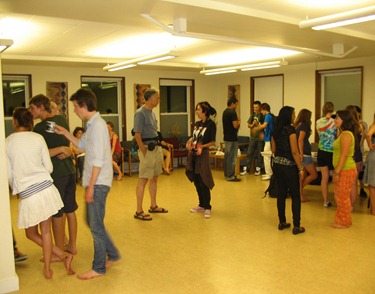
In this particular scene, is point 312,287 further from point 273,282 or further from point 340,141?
point 340,141

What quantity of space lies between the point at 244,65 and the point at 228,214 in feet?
13.3

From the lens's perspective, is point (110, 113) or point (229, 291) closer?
point (229, 291)

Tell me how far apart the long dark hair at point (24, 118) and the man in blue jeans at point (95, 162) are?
0.75 ft

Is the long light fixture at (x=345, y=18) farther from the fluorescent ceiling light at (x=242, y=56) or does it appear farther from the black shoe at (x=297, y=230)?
the fluorescent ceiling light at (x=242, y=56)

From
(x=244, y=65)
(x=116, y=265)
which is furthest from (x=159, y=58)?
(x=116, y=265)

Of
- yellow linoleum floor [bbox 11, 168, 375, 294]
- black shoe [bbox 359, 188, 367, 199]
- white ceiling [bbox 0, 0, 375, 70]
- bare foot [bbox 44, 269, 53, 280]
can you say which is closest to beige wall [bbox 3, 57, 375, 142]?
white ceiling [bbox 0, 0, 375, 70]

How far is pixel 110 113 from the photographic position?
1002 cm

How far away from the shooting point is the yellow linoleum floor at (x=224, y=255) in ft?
11.2

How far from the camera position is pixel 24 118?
11.2 feet

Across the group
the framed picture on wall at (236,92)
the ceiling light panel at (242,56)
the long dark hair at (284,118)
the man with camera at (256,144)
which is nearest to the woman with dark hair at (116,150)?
the ceiling light panel at (242,56)

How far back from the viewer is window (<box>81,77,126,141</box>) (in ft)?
32.7

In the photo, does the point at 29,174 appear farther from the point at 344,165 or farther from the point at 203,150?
the point at 344,165

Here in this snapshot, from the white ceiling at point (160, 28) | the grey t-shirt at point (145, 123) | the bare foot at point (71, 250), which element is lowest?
the bare foot at point (71, 250)

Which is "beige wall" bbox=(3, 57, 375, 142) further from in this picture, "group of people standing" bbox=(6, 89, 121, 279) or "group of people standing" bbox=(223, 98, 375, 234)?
"group of people standing" bbox=(6, 89, 121, 279)
